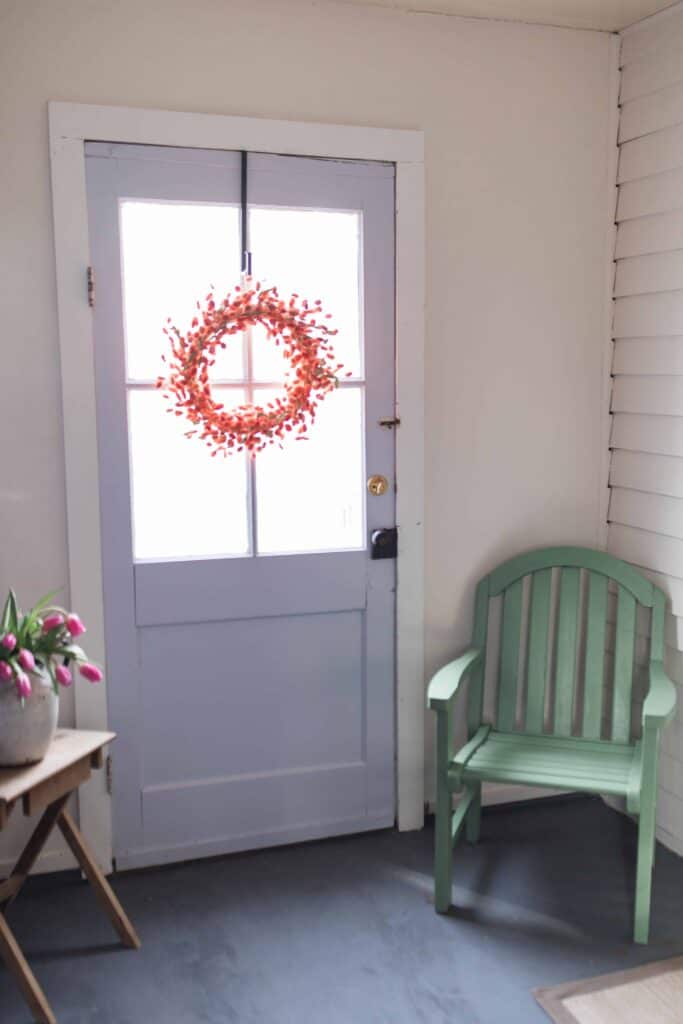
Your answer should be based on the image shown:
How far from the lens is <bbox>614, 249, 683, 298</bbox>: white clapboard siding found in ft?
9.41

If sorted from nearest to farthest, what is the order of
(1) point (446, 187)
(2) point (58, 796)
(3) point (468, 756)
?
1. (2) point (58, 796)
2. (3) point (468, 756)
3. (1) point (446, 187)

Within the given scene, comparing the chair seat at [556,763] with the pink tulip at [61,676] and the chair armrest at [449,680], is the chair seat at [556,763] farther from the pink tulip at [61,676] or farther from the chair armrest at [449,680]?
the pink tulip at [61,676]

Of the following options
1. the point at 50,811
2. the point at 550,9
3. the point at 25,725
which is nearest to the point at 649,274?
the point at 550,9

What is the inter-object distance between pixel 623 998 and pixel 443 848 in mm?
582

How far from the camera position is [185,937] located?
2.56 metres

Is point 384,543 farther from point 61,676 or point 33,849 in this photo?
point 33,849

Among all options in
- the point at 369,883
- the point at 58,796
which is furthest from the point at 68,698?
the point at 369,883

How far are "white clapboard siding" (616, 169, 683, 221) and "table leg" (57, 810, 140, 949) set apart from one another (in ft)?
8.18

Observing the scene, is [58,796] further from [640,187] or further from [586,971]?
[640,187]

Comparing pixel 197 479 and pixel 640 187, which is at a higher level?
pixel 640 187

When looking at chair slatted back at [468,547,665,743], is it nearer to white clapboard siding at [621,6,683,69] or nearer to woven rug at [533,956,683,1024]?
woven rug at [533,956,683,1024]

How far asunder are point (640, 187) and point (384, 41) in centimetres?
93

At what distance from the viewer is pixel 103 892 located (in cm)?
252

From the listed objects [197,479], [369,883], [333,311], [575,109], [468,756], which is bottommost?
[369,883]
